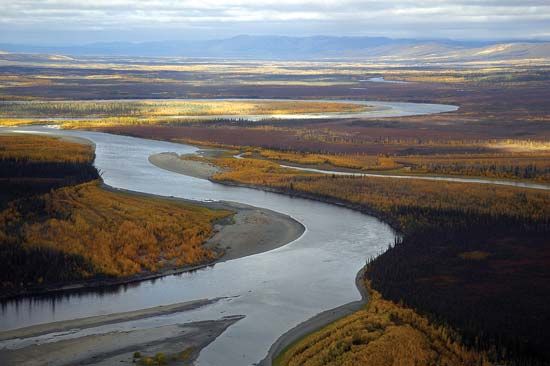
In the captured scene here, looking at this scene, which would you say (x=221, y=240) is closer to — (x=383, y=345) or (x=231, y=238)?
(x=231, y=238)

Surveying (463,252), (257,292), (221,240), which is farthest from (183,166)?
(257,292)

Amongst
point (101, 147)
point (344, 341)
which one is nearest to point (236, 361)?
point (344, 341)

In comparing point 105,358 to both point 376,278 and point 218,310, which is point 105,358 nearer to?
point 218,310

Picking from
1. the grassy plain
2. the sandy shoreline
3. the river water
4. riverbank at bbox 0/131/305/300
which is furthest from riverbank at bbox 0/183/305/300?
the sandy shoreline

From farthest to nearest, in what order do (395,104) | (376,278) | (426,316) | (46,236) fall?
1. (395,104)
2. (46,236)
3. (376,278)
4. (426,316)

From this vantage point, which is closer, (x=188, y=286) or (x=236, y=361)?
(x=236, y=361)

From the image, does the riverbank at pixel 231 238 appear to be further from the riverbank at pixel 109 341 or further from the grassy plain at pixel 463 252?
the grassy plain at pixel 463 252
